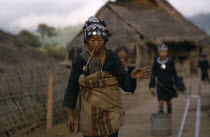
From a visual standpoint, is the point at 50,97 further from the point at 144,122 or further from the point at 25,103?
the point at 144,122

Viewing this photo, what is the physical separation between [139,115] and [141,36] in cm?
1185

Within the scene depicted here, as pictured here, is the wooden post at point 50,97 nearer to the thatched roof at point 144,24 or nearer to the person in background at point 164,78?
the person in background at point 164,78

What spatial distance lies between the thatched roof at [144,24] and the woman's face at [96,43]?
14.6 metres

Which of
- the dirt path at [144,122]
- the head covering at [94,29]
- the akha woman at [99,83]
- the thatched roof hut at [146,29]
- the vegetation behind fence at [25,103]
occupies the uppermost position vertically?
the thatched roof hut at [146,29]

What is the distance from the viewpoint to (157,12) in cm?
2580

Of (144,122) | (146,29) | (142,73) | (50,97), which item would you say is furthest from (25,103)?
(146,29)

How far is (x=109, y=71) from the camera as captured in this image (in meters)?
3.53

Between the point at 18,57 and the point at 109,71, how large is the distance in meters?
7.09

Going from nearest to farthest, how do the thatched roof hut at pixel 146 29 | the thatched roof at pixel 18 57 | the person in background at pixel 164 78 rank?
the person in background at pixel 164 78 < the thatched roof at pixel 18 57 < the thatched roof hut at pixel 146 29

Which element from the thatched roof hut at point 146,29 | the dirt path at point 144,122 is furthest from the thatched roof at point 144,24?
the dirt path at point 144,122

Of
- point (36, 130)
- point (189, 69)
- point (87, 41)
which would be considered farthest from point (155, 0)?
point (87, 41)

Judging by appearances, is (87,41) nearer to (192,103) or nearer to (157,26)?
(192,103)

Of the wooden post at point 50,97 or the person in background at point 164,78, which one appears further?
the wooden post at point 50,97

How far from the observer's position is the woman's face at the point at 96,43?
347cm
